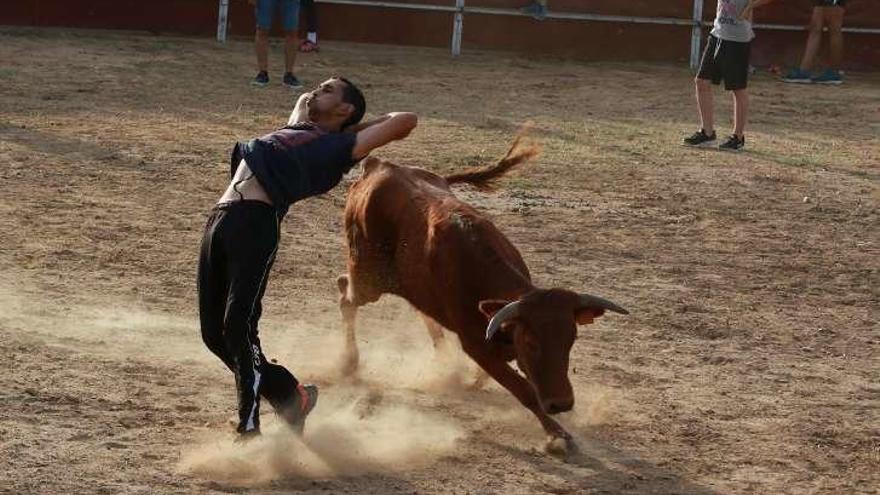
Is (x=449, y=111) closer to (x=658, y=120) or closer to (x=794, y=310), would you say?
(x=658, y=120)

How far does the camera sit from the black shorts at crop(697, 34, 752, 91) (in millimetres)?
14133

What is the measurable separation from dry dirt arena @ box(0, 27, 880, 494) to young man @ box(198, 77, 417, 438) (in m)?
0.23

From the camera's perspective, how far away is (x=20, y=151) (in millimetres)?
12781

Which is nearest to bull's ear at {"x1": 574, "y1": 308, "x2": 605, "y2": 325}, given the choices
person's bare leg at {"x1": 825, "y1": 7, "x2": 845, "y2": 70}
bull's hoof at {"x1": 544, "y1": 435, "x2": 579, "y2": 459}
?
bull's hoof at {"x1": 544, "y1": 435, "x2": 579, "y2": 459}

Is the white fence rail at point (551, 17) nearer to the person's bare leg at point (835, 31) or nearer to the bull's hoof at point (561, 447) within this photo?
the person's bare leg at point (835, 31)

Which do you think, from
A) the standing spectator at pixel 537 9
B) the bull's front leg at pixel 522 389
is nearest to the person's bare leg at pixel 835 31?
the standing spectator at pixel 537 9

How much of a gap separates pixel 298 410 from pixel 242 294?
585 mm

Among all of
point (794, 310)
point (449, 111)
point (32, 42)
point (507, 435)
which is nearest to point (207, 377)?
point (507, 435)

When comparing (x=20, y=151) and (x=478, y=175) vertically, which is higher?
(x=478, y=175)

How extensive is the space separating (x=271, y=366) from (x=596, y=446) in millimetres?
1425

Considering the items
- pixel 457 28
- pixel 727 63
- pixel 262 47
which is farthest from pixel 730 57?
pixel 457 28

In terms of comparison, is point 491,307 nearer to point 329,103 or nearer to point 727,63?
point 329,103

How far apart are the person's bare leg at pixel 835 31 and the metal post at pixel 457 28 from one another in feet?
14.7

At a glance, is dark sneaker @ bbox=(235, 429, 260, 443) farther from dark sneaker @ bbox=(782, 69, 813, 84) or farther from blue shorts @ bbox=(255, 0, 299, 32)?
dark sneaker @ bbox=(782, 69, 813, 84)
